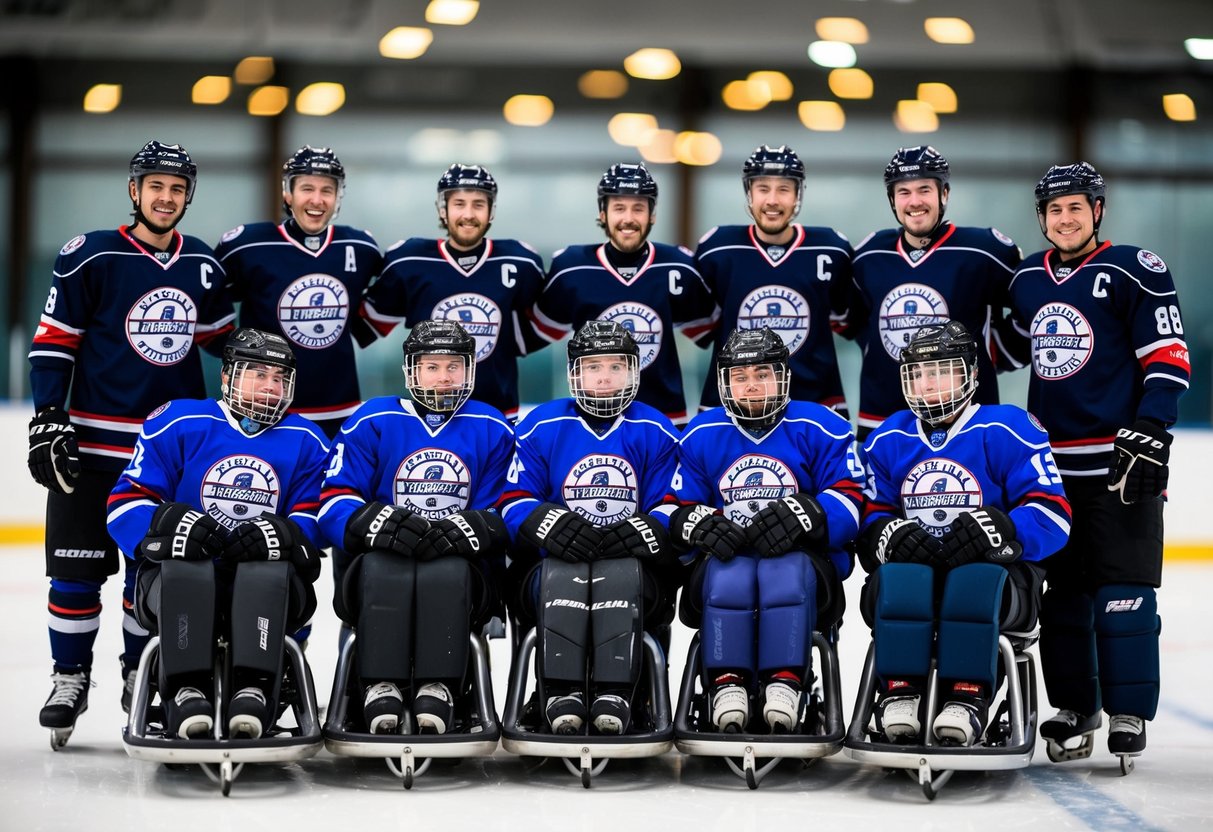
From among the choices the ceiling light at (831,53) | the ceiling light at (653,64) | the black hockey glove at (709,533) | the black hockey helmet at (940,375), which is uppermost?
the ceiling light at (831,53)

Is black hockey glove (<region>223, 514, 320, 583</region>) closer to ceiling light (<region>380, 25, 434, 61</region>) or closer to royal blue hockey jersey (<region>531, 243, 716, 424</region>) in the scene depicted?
royal blue hockey jersey (<region>531, 243, 716, 424</region>)

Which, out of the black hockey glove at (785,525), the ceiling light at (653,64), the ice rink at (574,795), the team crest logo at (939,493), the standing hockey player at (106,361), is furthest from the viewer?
the ceiling light at (653,64)

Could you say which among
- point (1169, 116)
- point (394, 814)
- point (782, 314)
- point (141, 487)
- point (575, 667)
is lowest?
point (394, 814)

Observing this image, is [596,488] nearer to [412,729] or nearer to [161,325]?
[412,729]

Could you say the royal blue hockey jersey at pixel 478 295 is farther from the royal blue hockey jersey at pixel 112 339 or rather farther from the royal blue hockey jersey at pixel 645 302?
the royal blue hockey jersey at pixel 112 339

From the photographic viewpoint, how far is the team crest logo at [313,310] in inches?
157

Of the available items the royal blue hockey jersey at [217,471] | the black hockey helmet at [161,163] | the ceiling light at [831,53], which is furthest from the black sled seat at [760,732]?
the ceiling light at [831,53]

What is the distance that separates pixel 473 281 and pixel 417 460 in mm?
795

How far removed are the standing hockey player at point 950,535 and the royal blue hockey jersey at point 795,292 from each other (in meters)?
0.61

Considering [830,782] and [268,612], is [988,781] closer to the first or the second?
[830,782]

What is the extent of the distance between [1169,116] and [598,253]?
6646 mm

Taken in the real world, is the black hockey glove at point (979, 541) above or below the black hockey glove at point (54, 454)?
below

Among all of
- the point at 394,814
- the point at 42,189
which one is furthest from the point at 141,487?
the point at 42,189

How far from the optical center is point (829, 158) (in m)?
9.56
